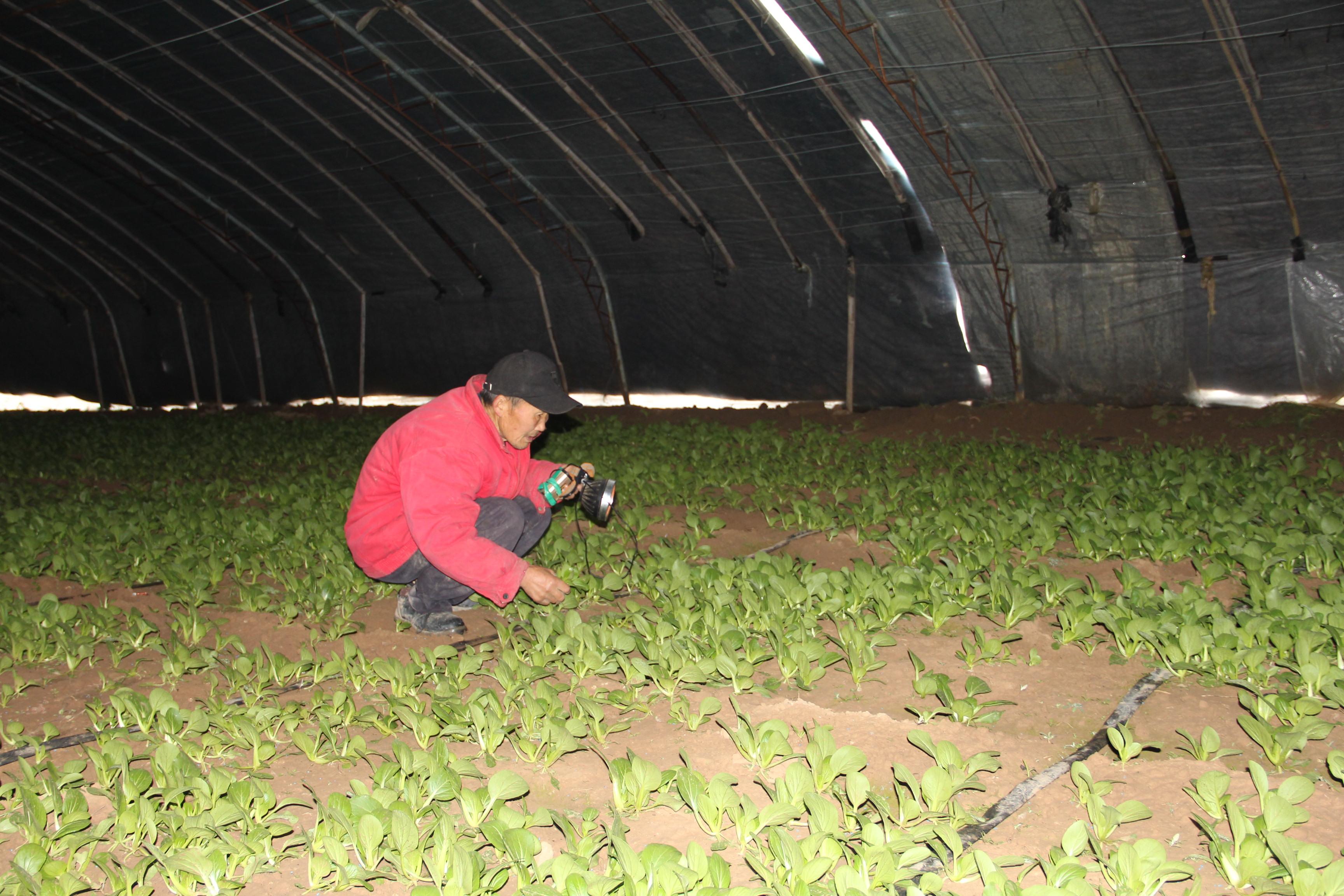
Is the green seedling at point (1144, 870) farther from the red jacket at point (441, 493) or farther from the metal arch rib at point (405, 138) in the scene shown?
the metal arch rib at point (405, 138)

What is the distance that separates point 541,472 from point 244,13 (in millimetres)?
9148

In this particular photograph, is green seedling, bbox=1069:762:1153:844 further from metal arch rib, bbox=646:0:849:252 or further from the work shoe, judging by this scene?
metal arch rib, bbox=646:0:849:252

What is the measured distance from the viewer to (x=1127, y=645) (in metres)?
3.28

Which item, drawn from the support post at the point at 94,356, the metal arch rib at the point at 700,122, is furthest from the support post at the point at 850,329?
the support post at the point at 94,356

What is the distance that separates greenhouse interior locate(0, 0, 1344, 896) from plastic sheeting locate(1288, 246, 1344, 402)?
37 mm

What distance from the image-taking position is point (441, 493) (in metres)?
3.66

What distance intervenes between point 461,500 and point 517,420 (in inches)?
14.7

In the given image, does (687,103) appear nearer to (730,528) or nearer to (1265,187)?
(1265,187)

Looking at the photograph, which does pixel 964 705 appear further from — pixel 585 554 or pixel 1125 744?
pixel 585 554

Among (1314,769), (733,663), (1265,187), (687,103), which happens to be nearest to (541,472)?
(733,663)

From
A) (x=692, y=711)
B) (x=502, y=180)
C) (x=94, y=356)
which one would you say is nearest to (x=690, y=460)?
(x=692, y=711)

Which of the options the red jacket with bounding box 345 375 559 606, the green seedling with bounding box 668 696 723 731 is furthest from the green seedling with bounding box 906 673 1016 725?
the red jacket with bounding box 345 375 559 606

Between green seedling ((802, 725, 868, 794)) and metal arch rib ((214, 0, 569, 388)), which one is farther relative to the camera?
metal arch rib ((214, 0, 569, 388))

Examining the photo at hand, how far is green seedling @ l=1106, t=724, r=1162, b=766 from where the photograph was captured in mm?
2520
